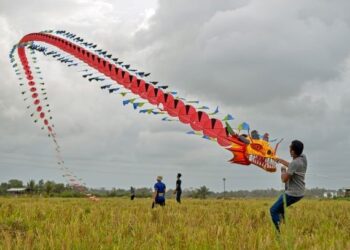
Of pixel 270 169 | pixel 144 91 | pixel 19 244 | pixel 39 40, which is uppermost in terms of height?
pixel 39 40

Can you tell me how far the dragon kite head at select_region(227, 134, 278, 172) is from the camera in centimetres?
608

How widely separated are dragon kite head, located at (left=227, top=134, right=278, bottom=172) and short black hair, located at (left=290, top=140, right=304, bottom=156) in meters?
0.98

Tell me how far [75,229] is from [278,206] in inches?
118

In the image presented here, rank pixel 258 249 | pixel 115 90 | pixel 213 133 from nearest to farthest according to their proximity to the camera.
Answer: pixel 258 249
pixel 213 133
pixel 115 90

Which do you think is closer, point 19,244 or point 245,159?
point 19,244

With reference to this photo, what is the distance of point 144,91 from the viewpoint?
923 cm

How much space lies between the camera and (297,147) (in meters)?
7.05

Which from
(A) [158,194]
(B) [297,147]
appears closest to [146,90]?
(B) [297,147]

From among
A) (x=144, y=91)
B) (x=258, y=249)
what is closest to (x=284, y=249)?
(x=258, y=249)

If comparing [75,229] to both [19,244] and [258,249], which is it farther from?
[258,249]

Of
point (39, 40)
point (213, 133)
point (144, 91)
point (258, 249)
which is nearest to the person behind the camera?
point (258, 249)

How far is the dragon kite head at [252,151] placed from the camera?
6.08 metres

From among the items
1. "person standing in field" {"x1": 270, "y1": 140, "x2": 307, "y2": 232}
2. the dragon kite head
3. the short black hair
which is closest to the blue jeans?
"person standing in field" {"x1": 270, "y1": 140, "x2": 307, "y2": 232}

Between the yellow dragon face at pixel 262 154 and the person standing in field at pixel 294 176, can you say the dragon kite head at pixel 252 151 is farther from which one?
the person standing in field at pixel 294 176
